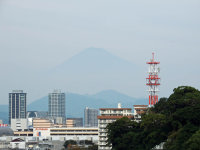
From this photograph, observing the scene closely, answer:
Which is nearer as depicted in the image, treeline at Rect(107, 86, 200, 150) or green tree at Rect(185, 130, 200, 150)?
green tree at Rect(185, 130, 200, 150)

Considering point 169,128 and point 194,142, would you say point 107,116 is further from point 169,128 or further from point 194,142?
point 194,142

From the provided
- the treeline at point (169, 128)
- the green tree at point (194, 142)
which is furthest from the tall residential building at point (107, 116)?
the green tree at point (194, 142)

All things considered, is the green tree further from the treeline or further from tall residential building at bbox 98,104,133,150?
tall residential building at bbox 98,104,133,150

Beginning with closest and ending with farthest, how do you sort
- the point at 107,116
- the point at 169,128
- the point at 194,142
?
the point at 194,142
the point at 169,128
the point at 107,116

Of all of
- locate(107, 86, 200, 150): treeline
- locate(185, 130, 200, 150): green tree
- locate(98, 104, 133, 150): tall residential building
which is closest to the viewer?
locate(185, 130, 200, 150): green tree

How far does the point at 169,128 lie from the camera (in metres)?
112

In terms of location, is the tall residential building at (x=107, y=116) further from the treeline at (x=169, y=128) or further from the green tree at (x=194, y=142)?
the green tree at (x=194, y=142)

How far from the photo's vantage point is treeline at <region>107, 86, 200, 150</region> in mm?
98250

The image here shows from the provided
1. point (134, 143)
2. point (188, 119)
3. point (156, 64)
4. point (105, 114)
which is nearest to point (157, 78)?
point (156, 64)

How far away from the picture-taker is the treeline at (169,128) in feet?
322

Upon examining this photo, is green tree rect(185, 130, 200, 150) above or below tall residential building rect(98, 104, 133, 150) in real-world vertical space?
below

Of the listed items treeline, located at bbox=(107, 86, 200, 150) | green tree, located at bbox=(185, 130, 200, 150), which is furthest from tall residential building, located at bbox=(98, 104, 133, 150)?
green tree, located at bbox=(185, 130, 200, 150)

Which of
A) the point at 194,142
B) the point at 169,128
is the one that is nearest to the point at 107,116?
the point at 169,128

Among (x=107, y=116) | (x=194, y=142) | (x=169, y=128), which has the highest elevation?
(x=107, y=116)
